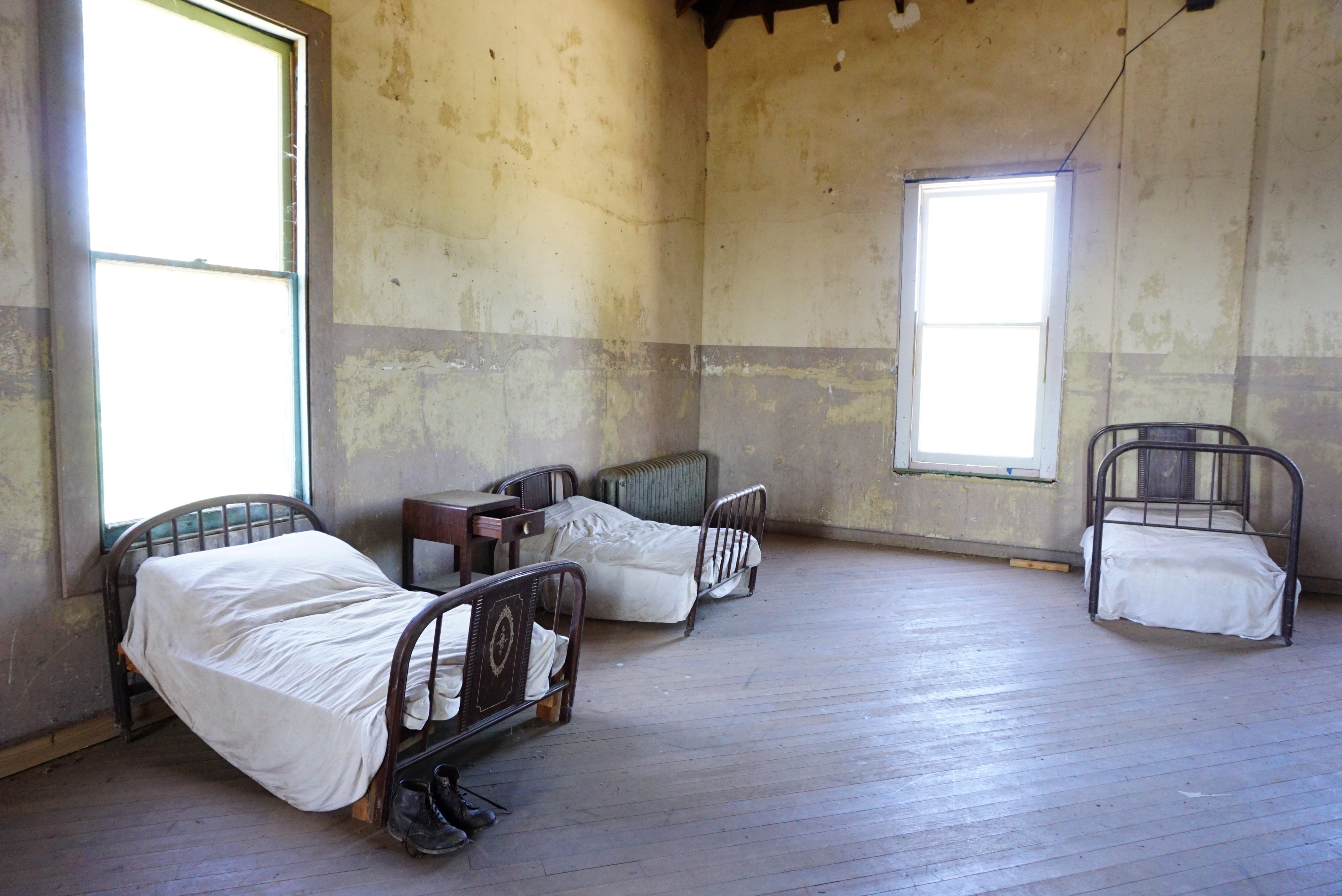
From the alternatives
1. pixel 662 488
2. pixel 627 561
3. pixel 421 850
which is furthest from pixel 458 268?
pixel 421 850

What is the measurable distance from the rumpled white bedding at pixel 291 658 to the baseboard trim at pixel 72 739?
34 cm

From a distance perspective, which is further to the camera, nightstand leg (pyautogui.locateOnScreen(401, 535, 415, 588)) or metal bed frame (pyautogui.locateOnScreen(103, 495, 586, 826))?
nightstand leg (pyautogui.locateOnScreen(401, 535, 415, 588))

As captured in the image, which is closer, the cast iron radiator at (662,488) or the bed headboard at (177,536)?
the bed headboard at (177,536)

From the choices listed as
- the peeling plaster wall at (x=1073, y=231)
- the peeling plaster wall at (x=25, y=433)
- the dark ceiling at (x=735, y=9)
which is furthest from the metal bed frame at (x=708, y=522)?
the dark ceiling at (x=735, y=9)

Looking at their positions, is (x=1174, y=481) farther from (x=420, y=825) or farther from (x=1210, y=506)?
(x=420, y=825)

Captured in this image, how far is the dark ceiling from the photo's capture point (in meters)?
6.45

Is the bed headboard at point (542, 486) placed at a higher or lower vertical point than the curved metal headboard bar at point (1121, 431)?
lower

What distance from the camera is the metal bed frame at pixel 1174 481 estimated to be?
4918mm

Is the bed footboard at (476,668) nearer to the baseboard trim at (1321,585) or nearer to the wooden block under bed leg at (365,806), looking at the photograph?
the wooden block under bed leg at (365,806)

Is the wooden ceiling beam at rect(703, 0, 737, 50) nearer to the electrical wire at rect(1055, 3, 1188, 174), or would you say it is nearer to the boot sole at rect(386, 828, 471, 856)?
the electrical wire at rect(1055, 3, 1188, 174)

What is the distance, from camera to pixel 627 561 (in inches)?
178

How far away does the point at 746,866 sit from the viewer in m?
2.38

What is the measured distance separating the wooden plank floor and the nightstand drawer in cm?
66

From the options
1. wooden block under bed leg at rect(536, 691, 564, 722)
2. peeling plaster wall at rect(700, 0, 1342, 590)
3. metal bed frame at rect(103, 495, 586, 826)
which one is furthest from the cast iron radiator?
metal bed frame at rect(103, 495, 586, 826)
